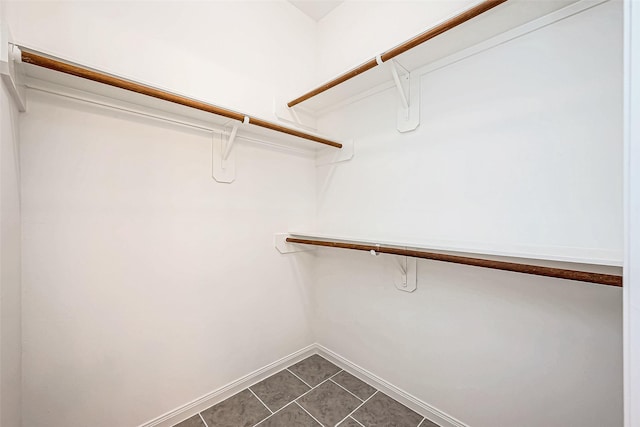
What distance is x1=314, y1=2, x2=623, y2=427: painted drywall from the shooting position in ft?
3.02

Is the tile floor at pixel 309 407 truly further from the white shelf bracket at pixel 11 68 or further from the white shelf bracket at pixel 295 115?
the white shelf bracket at pixel 295 115

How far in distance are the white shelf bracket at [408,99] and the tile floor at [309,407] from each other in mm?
1639

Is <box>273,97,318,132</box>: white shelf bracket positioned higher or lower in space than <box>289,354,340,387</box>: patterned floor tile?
higher

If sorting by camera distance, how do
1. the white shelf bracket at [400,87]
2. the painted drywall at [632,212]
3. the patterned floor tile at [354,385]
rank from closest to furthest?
the painted drywall at [632,212] → the white shelf bracket at [400,87] → the patterned floor tile at [354,385]

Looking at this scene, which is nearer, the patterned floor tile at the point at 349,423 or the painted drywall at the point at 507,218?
the painted drywall at the point at 507,218

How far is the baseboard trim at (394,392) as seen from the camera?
131cm

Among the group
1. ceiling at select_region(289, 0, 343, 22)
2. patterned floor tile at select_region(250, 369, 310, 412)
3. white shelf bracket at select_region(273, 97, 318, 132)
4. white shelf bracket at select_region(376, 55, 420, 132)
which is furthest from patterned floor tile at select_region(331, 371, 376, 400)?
ceiling at select_region(289, 0, 343, 22)

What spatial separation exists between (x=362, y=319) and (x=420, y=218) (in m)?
0.82

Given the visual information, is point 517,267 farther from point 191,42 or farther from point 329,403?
point 191,42

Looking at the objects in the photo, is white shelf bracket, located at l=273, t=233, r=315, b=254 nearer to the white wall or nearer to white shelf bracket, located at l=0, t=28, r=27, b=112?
the white wall

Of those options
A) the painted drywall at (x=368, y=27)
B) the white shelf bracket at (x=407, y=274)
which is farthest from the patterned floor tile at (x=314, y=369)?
the painted drywall at (x=368, y=27)

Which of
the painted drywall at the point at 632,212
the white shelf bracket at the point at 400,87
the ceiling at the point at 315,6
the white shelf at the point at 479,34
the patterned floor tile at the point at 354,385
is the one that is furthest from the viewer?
the ceiling at the point at 315,6

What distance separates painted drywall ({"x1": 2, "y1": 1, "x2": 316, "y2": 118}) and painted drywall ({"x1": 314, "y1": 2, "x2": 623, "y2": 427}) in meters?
0.75

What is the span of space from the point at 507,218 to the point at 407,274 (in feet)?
1.91
